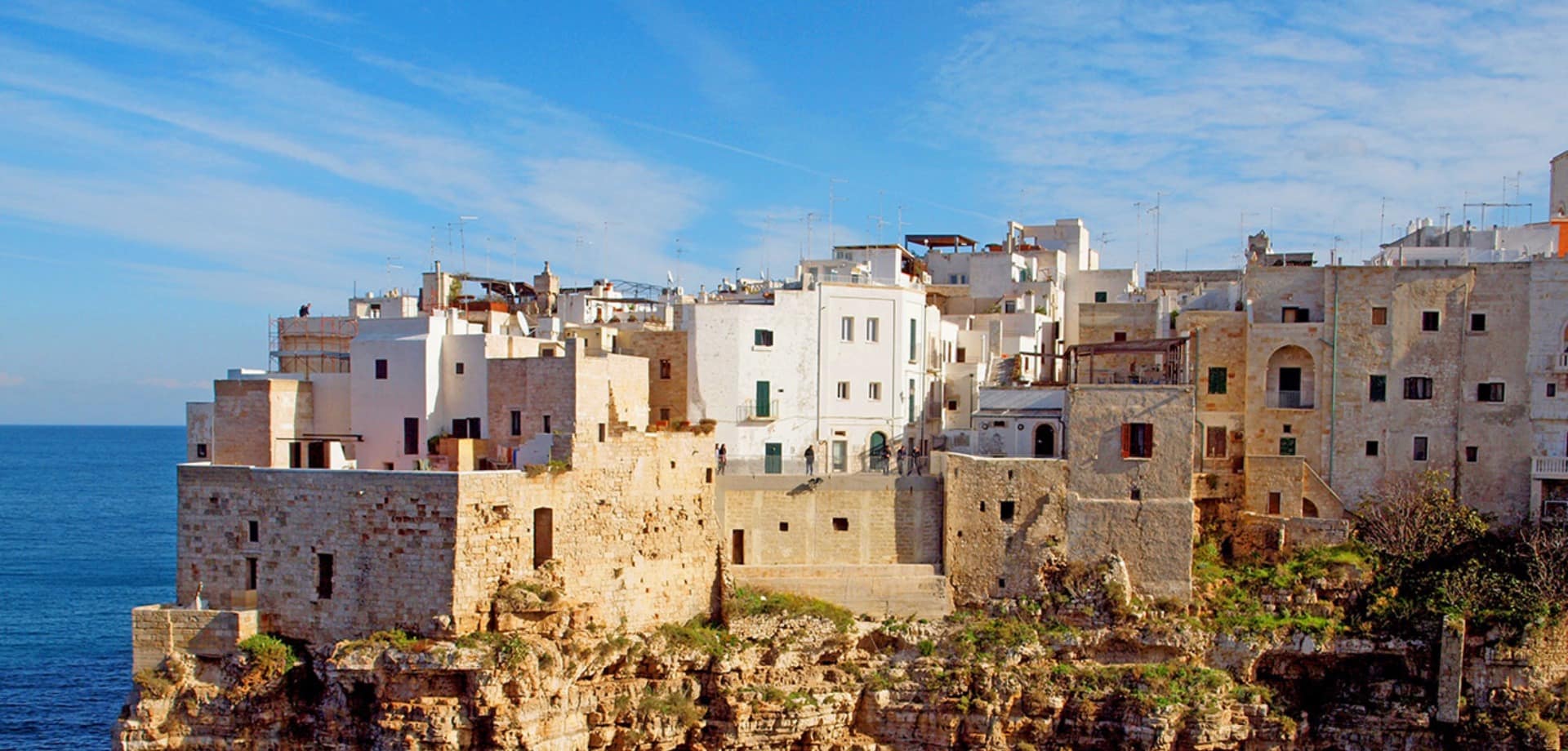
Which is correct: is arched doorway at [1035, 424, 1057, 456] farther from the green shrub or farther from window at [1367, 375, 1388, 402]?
the green shrub

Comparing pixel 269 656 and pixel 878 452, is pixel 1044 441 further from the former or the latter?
pixel 269 656

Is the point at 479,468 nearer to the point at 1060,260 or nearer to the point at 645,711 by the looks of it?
the point at 645,711

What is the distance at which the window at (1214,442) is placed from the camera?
38406 mm

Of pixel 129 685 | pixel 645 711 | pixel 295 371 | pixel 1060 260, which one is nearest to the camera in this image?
pixel 645 711

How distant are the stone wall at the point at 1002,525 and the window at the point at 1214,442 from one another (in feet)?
19.4

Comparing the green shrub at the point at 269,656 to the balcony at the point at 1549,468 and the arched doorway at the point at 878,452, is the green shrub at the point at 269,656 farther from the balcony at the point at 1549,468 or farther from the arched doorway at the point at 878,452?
the balcony at the point at 1549,468

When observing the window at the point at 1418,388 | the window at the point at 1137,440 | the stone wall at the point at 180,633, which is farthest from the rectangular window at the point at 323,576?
the window at the point at 1418,388

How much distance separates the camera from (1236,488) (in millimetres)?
38031

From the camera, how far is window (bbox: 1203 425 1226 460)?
126ft

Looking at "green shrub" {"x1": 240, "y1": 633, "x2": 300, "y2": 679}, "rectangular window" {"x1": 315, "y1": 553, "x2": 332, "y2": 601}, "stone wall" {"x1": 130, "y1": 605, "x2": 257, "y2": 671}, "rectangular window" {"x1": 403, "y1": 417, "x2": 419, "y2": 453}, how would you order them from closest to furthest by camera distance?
"green shrub" {"x1": 240, "y1": 633, "x2": 300, "y2": 679}
"rectangular window" {"x1": 315, "y1": 553, "x2": 332, "y2": 601}
"stone wall" {"x1": 130, "y1": 605, "x2": 257, "y2": 671}
"rectangular window" {"x1": 403, "y1": 417, "x2": 419, "y2": 453}

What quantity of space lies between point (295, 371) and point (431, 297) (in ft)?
23.9

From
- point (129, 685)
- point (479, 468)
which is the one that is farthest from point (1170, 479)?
point (129, 685)

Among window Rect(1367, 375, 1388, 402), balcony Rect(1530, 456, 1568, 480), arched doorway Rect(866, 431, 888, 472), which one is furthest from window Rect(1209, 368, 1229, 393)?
arched doorway Rect(866, 431, 888, 472)

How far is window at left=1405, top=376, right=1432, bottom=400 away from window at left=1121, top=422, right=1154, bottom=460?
29.2ft
